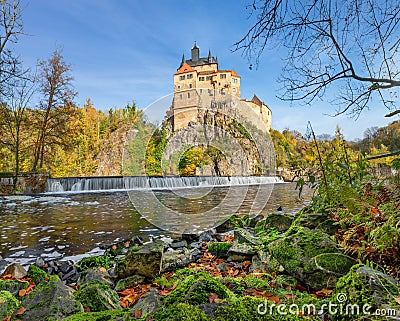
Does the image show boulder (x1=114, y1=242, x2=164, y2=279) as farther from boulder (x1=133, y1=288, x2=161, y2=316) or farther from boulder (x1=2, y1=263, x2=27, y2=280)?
boulder (x1=133, y1=288, x2=161, y2=316)

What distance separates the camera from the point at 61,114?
749 inches

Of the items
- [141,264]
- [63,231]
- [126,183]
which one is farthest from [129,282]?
[126,183]

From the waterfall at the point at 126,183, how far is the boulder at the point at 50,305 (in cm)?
1785

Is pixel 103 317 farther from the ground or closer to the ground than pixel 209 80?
closer to the ground

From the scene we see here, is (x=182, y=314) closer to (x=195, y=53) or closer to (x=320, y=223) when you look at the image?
(x=320, y=223)

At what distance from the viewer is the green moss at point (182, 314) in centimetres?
98

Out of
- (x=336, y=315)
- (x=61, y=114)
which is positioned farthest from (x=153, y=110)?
(x=61, y=114)

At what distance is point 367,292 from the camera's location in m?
1.06

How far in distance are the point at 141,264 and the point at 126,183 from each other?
17601 mm

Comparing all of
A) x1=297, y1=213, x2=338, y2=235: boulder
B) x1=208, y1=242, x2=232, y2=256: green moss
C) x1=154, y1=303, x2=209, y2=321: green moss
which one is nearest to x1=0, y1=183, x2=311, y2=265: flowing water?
x1=297, y1=213, x2=338, y2=235: boulder

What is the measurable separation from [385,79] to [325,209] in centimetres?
147

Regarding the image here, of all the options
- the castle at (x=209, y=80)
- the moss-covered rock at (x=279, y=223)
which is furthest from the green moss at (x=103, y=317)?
the castle at (x=209, y=80)

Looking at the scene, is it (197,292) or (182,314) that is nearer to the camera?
(182,314)

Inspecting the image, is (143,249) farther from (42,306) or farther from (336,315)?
(336,315)
